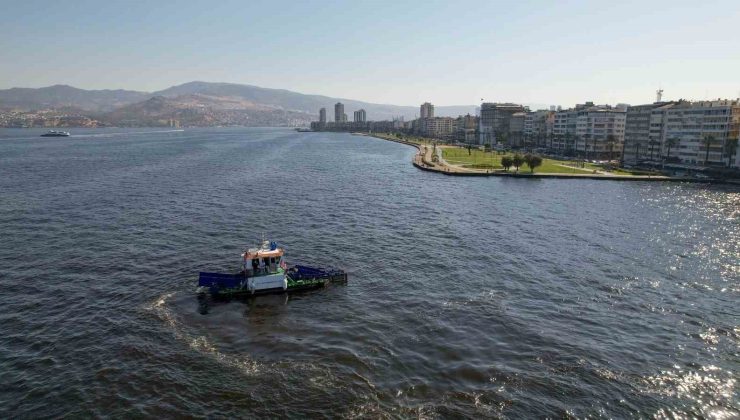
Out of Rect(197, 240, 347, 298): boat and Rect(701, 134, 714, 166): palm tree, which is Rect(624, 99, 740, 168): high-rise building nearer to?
Rect(701, 134, 714, 166): palm tree

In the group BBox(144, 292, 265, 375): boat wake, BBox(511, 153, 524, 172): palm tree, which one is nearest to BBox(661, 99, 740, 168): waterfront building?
BBox(511, 153, 524, 172): palm tree

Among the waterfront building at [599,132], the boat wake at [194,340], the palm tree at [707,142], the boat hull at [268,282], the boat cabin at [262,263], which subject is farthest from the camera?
the waterfront building at [599,132]

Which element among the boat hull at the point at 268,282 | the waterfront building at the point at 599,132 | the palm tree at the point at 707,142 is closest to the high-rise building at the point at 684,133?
the palm tree at the point at 707,142

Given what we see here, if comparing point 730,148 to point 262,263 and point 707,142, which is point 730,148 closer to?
point 707,142

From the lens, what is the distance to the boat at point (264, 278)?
39969mm

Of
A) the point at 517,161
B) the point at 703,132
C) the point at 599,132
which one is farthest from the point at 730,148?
the point at 599,132

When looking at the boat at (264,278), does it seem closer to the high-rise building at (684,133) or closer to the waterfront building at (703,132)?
the high-rise building at (684,133)

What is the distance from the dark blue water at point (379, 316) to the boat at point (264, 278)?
1395 millimetres

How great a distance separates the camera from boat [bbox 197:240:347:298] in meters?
40.0

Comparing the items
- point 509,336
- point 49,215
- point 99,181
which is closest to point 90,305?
point 509,336

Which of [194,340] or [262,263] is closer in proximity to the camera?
[194,340]

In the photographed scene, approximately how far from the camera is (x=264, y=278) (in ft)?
133

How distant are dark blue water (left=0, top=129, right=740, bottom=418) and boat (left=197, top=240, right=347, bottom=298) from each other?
140 cm

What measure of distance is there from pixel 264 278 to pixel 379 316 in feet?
34.8
